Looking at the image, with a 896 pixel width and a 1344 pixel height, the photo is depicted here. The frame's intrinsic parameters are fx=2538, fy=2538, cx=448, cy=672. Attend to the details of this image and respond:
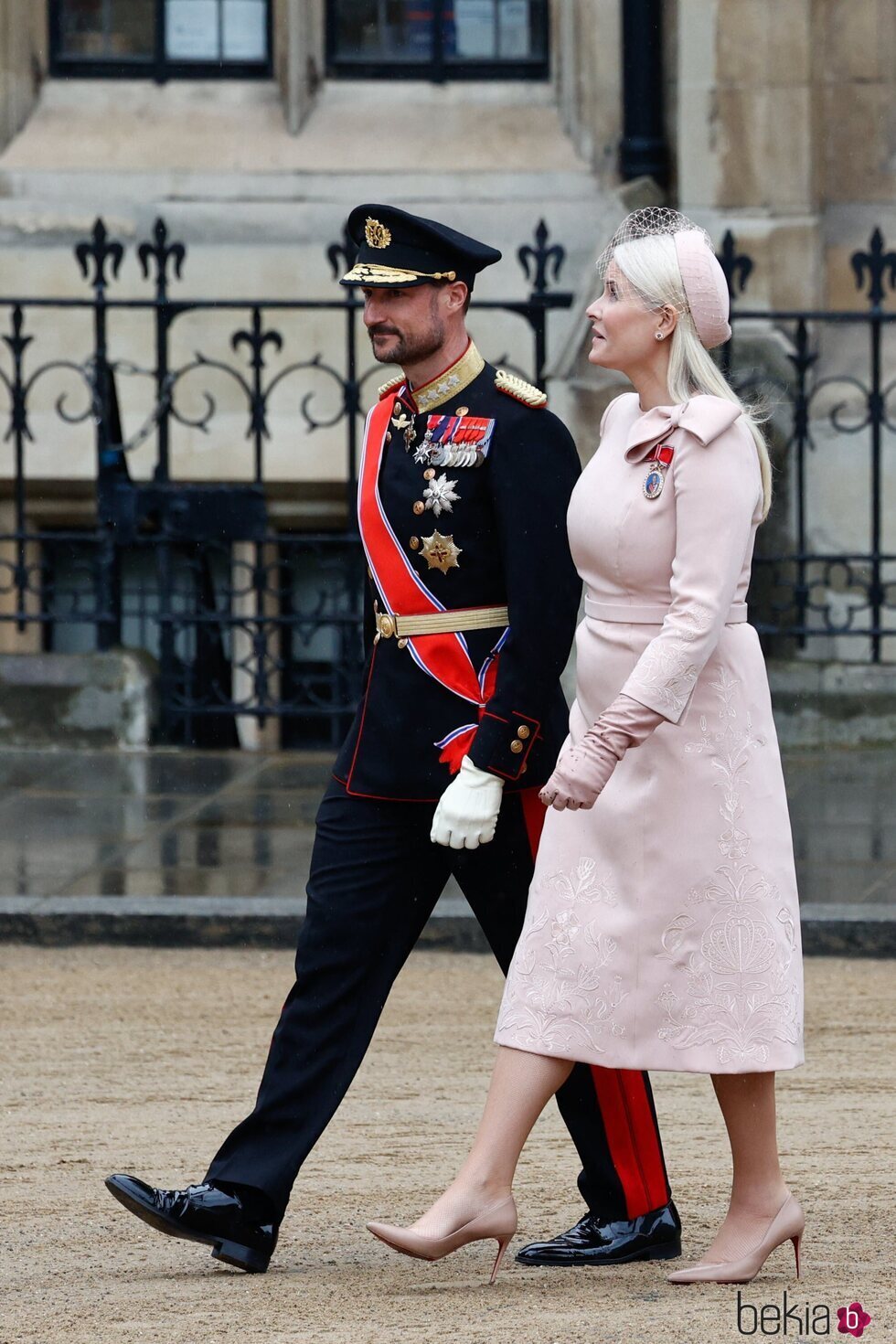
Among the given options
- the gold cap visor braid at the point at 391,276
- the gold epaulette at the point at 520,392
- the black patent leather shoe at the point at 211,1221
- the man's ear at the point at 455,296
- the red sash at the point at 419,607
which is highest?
the gold cap visor braid at the point at 391,276

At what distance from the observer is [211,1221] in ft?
14.4

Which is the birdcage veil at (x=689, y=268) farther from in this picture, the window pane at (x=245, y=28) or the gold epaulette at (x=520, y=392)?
the window pane at (x=245, y=28)

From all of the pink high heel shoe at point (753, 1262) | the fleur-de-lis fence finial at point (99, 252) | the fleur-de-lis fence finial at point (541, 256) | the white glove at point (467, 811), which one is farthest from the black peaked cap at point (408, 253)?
the fleur-de-lis fence finial at point (99, 252)

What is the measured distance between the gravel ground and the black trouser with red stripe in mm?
217

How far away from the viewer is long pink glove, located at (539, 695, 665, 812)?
4.04m

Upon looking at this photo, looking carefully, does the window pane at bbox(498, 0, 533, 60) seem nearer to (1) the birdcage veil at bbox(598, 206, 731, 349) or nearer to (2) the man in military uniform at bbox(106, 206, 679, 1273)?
(2) the man in military uniform at bbox(106, 206, 679, 1273)

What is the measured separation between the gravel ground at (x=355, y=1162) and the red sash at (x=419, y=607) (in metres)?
0.94

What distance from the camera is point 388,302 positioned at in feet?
14.7

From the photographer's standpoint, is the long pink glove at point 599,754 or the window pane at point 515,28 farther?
the window pane at point 515,28

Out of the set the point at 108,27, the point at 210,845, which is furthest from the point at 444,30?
the point at 210,845

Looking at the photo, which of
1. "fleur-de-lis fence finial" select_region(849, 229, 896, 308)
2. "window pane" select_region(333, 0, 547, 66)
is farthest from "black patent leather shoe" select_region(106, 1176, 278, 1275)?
"window pane" select_region(333, 0, 547, 66)

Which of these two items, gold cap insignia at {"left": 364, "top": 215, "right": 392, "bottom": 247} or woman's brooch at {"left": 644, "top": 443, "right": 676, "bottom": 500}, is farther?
gold cap insignia at {"left": 364, "top": 215, "right": 392, "bottom": 247}

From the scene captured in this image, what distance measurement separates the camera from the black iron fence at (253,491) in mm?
10336

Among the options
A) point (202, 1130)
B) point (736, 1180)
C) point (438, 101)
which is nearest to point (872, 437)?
point (438, 101)
